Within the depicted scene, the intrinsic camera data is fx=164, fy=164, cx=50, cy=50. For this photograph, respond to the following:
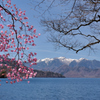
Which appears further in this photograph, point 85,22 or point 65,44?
point 65,44

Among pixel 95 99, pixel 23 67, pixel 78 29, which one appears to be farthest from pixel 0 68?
pixel 95 99

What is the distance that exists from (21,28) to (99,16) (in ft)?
16.1

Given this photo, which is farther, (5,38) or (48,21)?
(48,21)

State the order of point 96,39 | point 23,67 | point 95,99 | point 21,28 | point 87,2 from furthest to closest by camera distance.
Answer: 1. point 95,99
2. point 96,39
3. point 23,67
4. point 87,2
5. point 21,28

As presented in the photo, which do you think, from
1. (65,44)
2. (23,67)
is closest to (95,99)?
(65,44)

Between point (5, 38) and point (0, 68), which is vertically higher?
point (5, 38)

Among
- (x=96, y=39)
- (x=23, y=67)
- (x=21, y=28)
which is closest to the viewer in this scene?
(x=21, y=28)

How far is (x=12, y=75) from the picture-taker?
391 inches

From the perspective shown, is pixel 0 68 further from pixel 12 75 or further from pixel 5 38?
pixel 5 38

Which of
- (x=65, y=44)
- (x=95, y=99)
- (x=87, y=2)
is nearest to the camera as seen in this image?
(x=87, y=2)

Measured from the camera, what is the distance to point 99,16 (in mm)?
9852

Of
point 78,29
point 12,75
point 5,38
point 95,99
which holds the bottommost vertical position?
point 95,99

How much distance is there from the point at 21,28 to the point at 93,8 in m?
3.90

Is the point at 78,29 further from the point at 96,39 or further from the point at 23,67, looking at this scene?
the point at 23,67
